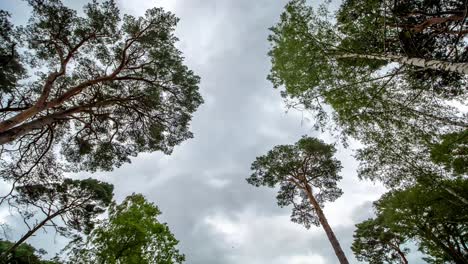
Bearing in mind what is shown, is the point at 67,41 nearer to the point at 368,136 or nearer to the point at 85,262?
the point at 85,262

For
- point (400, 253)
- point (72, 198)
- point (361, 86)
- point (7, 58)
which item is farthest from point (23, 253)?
point (400, 253)

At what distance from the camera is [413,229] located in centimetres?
1454

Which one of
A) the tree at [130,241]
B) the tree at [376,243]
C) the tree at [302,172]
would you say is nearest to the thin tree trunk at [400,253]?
the tree at [376,243]

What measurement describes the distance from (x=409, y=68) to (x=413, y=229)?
1161 centimetres

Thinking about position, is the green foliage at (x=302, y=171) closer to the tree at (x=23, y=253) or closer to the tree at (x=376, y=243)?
the tree at (x=376, y=243)

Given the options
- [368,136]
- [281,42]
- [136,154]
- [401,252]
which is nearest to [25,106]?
[136,154]

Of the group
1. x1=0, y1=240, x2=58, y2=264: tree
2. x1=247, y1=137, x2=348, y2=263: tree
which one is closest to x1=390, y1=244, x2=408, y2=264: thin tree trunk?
x1=247, y1=137, x2=348, y2=263: tree

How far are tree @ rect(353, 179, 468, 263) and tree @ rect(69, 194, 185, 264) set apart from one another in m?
11.6

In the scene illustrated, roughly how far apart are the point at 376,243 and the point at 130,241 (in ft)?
63.7

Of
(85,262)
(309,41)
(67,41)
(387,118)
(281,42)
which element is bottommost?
(85,262)

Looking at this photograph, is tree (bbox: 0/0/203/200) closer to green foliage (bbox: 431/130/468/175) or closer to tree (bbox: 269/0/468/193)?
tree (bbox: 269/0/468/193)

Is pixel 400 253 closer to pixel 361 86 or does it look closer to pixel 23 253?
pixel 361 86

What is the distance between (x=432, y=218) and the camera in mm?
13492

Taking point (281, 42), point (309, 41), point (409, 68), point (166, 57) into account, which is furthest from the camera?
point (166, 57)
